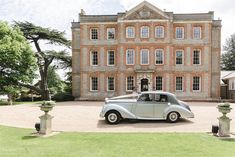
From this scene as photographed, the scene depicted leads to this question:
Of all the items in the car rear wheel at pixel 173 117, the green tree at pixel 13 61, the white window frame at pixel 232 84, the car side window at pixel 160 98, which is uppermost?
the green tree at pixel 13 61

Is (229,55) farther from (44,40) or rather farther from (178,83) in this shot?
(44,40)

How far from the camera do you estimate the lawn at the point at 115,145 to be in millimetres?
9066

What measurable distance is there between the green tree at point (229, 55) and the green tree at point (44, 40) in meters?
40.3

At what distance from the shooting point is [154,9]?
3747cm

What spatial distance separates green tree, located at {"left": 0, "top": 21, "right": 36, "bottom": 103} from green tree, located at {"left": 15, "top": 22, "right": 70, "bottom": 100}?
6.76m

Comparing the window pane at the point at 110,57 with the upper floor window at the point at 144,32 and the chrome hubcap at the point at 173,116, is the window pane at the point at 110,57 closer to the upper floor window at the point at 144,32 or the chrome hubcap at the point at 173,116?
the upper floor window at the point at 144,32

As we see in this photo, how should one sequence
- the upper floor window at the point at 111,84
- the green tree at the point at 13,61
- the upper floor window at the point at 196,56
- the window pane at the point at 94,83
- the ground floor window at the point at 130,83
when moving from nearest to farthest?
1. the green tree at the point at 13,61
2. the upper floor window at the point at 196,56
3. the ground floor window at the point at 130,83
4. the upper floor window at the point at 111,84
5. the window pane at the point at 94,83

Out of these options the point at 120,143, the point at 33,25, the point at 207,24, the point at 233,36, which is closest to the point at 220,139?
the point at 120,143

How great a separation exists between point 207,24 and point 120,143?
3055cm

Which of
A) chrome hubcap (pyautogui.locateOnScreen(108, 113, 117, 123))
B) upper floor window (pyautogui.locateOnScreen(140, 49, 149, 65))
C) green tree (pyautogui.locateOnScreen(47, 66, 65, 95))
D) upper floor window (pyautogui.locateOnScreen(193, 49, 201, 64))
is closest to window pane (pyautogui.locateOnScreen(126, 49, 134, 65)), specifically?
upper floor window (pyautogui.locateOnScreen(140, 49, 149, 65))

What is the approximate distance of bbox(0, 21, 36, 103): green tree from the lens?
32938 millimetres

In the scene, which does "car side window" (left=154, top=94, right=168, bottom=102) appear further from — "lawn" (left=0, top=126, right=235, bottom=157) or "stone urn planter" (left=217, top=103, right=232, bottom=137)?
"stone urn planter" (left=217, top=103, right=232, bottom=137)

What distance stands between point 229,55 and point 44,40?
44.2 meters

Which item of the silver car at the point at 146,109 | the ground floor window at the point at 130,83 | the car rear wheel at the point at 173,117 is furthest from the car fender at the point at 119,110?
the ground floor window at the point at 130,83
